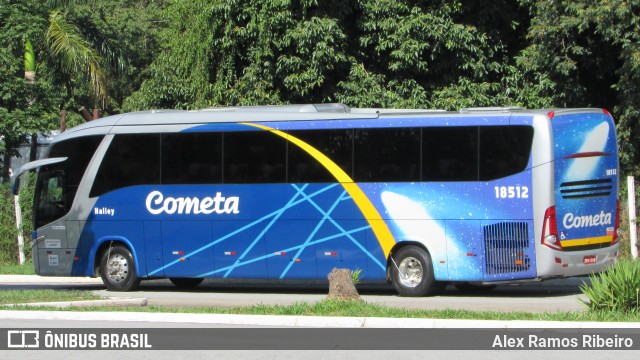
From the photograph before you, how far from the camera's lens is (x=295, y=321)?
13758 millimetres

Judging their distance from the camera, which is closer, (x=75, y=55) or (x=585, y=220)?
(x=585, y=220)

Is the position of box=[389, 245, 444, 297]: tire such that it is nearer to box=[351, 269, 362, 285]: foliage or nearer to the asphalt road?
the asphalt road

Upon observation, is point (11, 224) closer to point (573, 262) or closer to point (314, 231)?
point (314, 231)

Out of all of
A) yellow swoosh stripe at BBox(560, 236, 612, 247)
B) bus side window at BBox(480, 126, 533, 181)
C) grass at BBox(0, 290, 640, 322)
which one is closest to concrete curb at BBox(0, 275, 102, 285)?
grass at BBox(0, 290, 640, 322)

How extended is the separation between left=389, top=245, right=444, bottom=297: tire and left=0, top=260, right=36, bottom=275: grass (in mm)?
10828

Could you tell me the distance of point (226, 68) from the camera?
91.8 ft

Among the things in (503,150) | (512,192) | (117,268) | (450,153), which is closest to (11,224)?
(117,268)

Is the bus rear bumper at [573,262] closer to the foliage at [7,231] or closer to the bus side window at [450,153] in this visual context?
the bus side window at [450,153]

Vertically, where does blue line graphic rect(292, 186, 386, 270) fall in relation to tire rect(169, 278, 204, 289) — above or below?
above

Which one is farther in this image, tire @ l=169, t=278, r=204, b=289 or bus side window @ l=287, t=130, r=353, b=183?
tire @ l=169, t=278, r=204, b=289

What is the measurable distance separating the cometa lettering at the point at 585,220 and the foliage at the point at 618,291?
11.9 ft

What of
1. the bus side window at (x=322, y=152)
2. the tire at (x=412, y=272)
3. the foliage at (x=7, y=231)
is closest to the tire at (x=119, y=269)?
the bus side window at (x=322, y=152)

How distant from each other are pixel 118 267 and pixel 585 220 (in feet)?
30.8

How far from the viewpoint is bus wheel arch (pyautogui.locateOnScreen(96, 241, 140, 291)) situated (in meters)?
20.8
